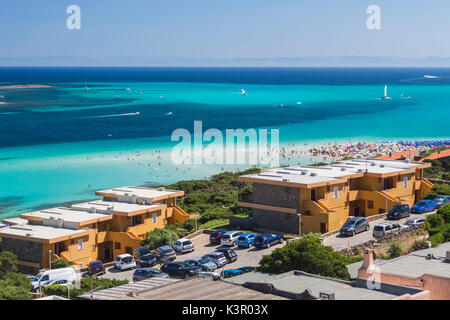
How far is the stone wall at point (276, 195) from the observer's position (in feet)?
109

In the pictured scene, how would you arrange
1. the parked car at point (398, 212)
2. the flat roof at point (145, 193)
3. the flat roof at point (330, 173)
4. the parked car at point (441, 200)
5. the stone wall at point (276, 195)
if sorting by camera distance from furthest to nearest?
the flat roof at point (145, 193) < the parked car at point (441, 200) < the parked car at point (398, 212) < the flat roof at point (330, 173) < the stone wall at point (276, 195)

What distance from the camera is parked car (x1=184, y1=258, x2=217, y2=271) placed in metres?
27.1

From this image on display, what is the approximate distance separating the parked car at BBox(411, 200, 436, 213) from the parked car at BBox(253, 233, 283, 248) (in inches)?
338

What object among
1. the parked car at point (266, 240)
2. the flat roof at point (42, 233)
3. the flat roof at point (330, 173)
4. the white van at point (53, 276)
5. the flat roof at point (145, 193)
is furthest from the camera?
the flat roof at point (145, 193)

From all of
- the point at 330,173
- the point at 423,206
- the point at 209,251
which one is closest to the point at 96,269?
the point at 209,251

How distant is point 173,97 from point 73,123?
7019 cm

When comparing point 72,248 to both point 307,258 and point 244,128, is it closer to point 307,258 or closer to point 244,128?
point 307,258

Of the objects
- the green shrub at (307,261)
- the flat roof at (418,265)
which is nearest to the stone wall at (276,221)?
the green shrub at (307,261)

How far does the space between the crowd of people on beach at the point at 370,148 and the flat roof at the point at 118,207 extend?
4297cm

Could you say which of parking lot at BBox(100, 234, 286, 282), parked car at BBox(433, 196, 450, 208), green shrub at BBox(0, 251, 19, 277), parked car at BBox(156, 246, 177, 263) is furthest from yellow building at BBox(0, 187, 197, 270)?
parked car at BBox(433, 196, 450, 208)

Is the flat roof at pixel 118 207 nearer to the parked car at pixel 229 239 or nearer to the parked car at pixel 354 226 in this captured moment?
the parked car at pixel 229 239

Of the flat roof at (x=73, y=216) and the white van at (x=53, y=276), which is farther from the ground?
the flat roof at (x=73, y=216)

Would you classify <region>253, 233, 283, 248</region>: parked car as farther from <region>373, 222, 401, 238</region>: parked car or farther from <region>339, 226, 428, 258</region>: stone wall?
<region>373, 222, 401, 238</region>: parked car
